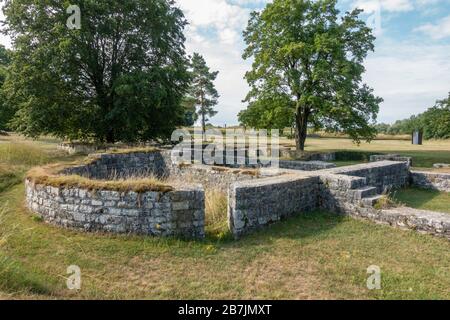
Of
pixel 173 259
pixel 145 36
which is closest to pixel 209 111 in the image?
pixel 145 36

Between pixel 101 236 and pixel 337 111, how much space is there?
16.9 metres

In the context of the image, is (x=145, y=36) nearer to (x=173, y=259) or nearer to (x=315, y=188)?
(x=315, y=188)

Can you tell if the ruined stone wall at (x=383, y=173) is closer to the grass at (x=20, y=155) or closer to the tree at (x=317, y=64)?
the tree at (x=317, y=64)

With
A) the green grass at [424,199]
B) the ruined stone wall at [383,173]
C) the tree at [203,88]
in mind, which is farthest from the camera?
the tree at [203,88]

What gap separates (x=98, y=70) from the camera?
1934 centimetres

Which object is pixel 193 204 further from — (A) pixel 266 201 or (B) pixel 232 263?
(A) pixel 266 201

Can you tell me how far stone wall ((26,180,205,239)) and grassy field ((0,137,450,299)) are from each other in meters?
0.24

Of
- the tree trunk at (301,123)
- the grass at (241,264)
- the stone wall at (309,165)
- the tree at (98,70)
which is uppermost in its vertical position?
the tree at (98,70)

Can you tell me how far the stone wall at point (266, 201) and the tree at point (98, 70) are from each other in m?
11.5

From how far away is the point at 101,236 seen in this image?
6.27m

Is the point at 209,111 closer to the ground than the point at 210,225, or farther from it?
farther from it

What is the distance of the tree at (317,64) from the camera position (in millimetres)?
18594

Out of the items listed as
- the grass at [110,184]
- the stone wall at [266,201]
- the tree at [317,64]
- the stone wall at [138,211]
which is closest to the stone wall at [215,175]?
the stone wall at [266,201]

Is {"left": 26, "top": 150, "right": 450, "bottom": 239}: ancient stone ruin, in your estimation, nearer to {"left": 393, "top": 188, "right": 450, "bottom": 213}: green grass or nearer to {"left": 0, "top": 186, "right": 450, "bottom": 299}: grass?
{"left": 0, "top": 186, "right": 450, "bottom": 299}: grass
